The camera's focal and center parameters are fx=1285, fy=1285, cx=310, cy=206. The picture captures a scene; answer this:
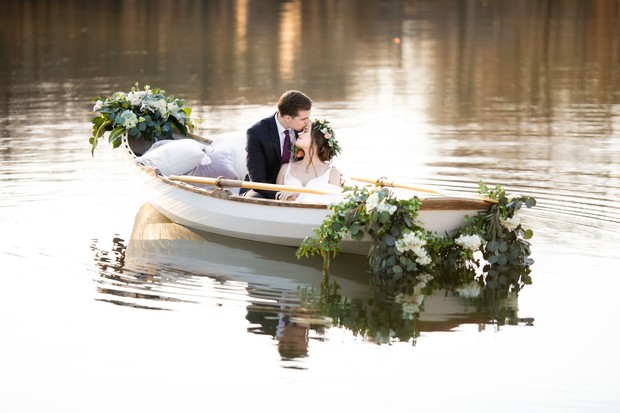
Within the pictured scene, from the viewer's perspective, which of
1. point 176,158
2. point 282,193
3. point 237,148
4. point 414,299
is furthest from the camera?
point 237,148

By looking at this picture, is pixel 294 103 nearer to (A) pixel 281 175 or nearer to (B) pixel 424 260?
(A) pixel 281 175

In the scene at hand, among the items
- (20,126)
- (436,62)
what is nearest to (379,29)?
(436,62)

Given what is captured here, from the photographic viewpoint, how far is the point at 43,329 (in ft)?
25.1

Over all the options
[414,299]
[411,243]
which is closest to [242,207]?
[411,243]

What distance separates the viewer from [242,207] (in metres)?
9.45

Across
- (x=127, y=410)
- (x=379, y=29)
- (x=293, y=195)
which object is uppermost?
(x=379, y=29)

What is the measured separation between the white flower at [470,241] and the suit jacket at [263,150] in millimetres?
1798

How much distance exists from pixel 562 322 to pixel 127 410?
110 inches

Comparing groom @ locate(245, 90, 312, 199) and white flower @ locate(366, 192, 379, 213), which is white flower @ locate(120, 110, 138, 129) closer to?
groom @ locate(245, 90, 312, 199)

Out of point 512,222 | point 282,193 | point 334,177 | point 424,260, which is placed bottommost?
point 424,260

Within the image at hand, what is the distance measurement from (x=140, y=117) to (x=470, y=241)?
4.00 meters

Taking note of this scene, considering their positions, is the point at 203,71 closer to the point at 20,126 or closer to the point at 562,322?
the point at 20,126

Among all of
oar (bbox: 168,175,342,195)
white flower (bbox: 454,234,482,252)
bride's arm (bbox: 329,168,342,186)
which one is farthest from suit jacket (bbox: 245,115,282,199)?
white flower (bbox: 454,234,482,252)

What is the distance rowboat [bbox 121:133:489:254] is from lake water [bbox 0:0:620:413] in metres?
0.19
